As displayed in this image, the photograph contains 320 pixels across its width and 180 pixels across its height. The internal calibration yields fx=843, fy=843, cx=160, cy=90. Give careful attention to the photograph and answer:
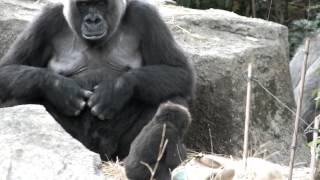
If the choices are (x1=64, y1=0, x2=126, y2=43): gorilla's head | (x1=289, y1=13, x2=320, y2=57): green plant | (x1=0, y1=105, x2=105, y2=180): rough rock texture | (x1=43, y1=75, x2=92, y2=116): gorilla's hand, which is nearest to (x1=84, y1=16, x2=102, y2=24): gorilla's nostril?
(x1=64, y1=0, x2=126, y2=43): gorilla's head

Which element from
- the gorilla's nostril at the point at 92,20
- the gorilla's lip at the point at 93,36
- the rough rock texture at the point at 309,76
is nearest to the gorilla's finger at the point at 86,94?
the gorilla's lip at the point at 93,36

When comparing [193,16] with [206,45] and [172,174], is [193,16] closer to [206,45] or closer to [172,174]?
[206,45]

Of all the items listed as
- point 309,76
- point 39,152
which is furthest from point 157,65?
point 309,76

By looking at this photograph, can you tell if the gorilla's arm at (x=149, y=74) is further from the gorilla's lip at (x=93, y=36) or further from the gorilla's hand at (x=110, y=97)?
the gorilla's lip at (x=93, y=36)

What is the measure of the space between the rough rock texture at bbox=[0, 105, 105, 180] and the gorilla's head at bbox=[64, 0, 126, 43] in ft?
3.87

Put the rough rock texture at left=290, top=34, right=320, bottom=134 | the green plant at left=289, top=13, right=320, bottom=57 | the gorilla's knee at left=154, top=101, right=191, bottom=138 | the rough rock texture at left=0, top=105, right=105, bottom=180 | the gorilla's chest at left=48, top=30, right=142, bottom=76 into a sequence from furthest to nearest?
the green plant at left=289, top=13, right=320, bottom=57
the rough rock texture at left=290, top=34, right=320, bottom=134
the gorilla's chest at left=48, top=30, right=142, bottom=76
the gorilla's knee at left=154, top=101, right=191, bottom=138
the rough rock texture at left=0, top=105, right=105, bottom=180

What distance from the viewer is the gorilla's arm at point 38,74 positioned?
5227 mm

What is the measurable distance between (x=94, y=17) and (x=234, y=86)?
4.14ft

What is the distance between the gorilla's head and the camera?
5262 millimetres

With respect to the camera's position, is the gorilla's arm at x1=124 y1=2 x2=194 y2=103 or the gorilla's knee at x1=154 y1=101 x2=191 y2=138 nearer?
the gorilla's knee at x1=154 y1=101 x2=191 y2=138

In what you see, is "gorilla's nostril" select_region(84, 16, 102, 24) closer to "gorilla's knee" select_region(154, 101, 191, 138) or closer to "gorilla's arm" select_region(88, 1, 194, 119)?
"gorilla's arm" select_region(88, 1, 194, 119)

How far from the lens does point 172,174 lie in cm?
437

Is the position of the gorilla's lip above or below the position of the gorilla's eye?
below

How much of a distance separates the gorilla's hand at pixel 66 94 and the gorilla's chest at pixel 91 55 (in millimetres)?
239
